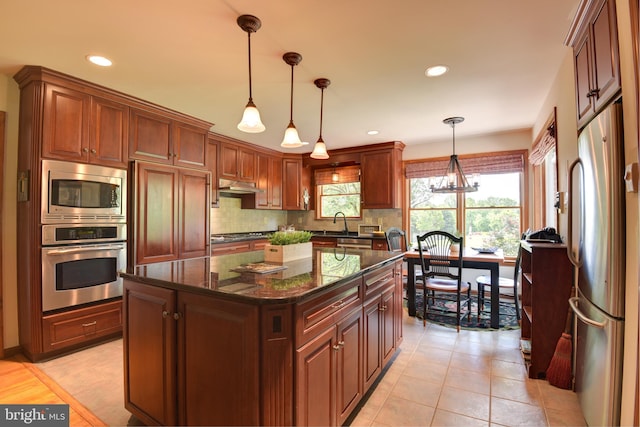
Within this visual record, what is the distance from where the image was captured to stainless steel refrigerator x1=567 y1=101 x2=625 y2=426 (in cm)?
133

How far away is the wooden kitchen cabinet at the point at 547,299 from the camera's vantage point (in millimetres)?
2221

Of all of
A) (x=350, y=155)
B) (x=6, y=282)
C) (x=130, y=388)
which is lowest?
(x=130, y=388)

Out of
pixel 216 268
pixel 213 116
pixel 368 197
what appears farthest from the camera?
pixel 368 197

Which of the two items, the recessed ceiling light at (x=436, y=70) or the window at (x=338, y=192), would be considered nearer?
the recessed ceiling light at (x=436, y=70)

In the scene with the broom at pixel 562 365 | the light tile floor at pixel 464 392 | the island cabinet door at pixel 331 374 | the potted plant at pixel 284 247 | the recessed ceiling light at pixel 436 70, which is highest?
the recessed ceiling light at pixel 436 70

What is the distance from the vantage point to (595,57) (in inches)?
63.6

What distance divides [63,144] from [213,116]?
1.51m

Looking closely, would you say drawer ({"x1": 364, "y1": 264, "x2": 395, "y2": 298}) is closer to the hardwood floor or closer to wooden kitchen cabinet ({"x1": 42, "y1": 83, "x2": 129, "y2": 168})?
the hardwood floor

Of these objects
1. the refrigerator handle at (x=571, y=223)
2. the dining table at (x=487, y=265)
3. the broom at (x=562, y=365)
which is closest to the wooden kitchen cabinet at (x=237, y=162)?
the dining table at (x=487, y=265)

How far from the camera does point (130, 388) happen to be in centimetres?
170

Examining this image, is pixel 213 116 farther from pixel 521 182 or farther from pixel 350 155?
pixel 521 182

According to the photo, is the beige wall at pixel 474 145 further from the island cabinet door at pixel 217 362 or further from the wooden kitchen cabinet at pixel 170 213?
the island cabinet door at pixel 217 362

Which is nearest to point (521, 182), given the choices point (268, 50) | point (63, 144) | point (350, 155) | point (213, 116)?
point (350, 155)

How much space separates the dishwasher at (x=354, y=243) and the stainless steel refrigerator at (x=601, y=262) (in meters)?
3.32
